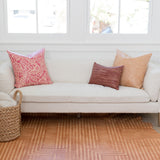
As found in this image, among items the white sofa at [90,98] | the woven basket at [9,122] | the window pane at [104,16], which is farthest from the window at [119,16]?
the woven basket at [9,122]

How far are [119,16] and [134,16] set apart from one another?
22cm

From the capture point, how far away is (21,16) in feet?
13.0

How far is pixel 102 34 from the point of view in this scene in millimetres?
3988

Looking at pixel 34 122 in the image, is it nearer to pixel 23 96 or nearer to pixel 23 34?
pixel 23 96

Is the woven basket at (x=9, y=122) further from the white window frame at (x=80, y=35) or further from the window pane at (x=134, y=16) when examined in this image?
the window pane at (x=134, y=16)

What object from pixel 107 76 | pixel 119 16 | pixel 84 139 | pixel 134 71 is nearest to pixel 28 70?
pixel 107 76

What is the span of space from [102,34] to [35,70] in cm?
116

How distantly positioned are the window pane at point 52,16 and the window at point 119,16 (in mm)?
399

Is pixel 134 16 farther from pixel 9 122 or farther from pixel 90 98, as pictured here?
pixel 9 122

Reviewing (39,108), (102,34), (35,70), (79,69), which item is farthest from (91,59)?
(39,108)

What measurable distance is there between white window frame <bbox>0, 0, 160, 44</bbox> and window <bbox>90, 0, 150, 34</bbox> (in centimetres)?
8

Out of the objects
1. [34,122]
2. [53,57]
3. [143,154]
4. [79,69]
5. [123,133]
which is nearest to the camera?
[143,154]

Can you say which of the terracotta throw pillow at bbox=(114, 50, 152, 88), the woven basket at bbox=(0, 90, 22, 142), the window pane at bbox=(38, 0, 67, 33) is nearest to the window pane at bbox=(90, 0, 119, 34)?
the window pane at bbox=(38, 0, 67, 33)

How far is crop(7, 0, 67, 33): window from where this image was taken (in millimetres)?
3916
